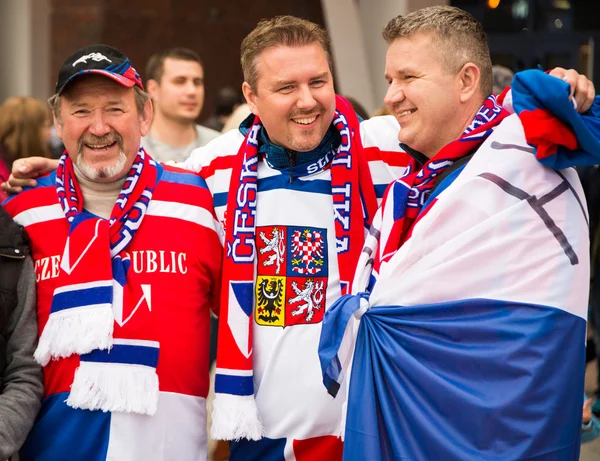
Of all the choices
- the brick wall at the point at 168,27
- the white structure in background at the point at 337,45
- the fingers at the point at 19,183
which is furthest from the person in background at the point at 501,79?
the brick wall at the point at 168,27

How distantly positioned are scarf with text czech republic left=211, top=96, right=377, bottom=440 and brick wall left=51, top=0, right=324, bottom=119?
874 centimetres

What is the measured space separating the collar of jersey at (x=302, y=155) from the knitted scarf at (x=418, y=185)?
49 cm

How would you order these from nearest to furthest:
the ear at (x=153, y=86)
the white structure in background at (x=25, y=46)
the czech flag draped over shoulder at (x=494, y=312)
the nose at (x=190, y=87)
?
1. the czech flag draped over shoulder at (x=494, y=312)
2. the nose at (x=190, y=87)
3. the ear at (x=153, y=86)
4. the white structure in background at (x=25, y=46)

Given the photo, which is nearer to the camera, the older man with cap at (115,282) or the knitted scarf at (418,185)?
the knitted scarf at (418,185)

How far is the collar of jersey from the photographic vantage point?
11.6ft

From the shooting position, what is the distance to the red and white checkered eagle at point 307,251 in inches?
136

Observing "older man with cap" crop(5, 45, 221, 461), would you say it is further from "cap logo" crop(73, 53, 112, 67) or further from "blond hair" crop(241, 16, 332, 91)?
"blond hair" crop(241, 16, 332, 91)

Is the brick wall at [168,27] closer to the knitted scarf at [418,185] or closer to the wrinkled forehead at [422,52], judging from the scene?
the wrinkled forehead at [422,52]

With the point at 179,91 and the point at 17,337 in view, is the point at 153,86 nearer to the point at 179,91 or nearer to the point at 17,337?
the point at 179,91

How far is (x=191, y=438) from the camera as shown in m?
3.47

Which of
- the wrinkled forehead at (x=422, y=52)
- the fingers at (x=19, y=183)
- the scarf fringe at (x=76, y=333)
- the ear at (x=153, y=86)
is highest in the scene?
the ear at (x=153, y=86)

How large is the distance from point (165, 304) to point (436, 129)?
44.9 inches

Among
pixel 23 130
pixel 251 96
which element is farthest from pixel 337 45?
pixel 251 96

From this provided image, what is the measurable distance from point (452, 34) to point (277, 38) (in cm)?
71
